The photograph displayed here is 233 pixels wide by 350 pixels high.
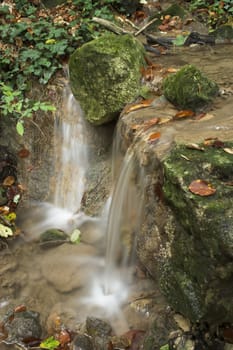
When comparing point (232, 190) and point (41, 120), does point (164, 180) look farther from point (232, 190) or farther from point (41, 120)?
point (41, 120)

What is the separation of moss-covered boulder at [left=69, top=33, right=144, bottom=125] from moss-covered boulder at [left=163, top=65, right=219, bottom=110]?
0.68 m

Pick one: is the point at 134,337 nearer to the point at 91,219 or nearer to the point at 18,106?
the point at 91,219

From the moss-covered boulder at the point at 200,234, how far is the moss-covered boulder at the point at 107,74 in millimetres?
1826

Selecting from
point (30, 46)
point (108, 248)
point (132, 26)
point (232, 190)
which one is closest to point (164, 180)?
point (232, 190)

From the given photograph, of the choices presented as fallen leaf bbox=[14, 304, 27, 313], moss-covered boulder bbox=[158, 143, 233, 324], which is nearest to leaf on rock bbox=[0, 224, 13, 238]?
fallen leaf bbox=[14, 304, 27, 313]

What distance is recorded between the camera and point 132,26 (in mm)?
7672

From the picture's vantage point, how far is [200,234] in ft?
11.0

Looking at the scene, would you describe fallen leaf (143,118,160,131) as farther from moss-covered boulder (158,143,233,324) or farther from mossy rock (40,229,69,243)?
mossy rock (40,229,69,243)

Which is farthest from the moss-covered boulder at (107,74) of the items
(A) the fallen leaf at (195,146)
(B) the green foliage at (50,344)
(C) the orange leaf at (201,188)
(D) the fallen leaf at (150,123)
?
(B) the green foliage at (50,344)

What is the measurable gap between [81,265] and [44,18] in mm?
4415

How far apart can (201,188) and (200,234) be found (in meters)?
0.35

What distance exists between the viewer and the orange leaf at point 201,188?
3.37 m

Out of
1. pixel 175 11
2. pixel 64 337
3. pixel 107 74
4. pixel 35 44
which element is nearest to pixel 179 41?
pixel 175 11

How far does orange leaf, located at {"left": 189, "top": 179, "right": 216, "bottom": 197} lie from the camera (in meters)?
3.37
